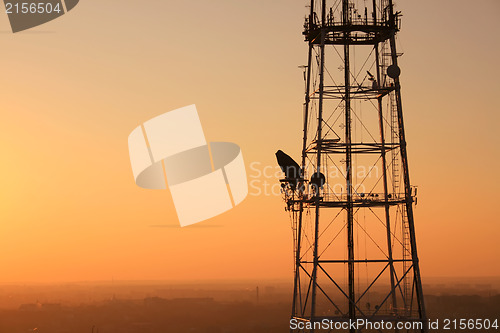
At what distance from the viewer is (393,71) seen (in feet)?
186

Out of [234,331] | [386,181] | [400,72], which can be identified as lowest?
[234,331]

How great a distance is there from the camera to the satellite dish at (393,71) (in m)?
56.6

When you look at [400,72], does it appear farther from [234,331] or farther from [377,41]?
[234,331]

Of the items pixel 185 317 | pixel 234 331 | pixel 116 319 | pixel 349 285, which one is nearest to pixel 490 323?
pixel 234 331

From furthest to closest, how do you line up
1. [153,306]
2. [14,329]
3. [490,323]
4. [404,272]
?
[153,306], [14,329], [490,323], [404,272]

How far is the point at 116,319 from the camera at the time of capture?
180m

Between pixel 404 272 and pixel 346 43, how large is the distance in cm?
1601

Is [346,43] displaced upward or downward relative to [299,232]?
upward

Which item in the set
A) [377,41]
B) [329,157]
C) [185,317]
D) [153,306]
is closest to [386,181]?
[329,157]

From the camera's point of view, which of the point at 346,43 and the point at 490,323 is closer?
the point at 346,43

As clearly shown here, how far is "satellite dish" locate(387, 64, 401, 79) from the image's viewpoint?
5659cm

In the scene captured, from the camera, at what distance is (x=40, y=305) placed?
19850cm

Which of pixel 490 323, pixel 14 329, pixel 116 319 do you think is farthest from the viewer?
pixel 116 319

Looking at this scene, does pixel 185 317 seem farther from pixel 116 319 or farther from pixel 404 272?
pixel 404 272
